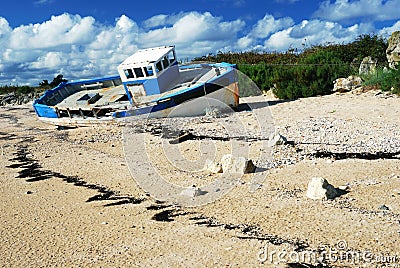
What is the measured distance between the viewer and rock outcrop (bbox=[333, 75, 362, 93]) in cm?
1430

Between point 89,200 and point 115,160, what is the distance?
99.9 inches

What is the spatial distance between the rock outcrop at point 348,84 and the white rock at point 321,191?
9877 mm

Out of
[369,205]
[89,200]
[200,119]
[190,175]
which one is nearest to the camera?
[369,205]

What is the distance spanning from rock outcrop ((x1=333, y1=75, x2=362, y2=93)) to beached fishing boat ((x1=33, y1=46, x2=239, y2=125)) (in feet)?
11.7

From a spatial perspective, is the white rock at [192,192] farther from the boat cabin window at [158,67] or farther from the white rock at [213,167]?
the boat cabin window at [158,67]

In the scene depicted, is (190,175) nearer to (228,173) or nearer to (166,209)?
(228,173)

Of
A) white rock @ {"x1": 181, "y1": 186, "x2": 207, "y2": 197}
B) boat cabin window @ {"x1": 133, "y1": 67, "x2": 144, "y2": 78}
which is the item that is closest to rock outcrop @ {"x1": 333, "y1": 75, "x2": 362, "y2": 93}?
boat cabin window @ {"x1": 133, "y1": 67, "x2": 144, "y2": 78}

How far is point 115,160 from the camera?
832 cm

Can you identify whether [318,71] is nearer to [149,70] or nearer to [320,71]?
[320,71]

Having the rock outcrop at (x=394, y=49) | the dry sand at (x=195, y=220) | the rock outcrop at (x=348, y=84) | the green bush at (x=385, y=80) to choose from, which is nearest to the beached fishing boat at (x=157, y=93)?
the rock outcrop at (x=348, y=84)

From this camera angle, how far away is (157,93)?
1396 centimetres

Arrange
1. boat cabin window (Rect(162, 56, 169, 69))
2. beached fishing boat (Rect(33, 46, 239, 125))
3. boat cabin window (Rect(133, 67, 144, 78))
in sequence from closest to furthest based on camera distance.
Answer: beached fishing boat (Rect(33, 46, 239, 125)) < boat cabin window (Rect(133, 67, 144, 78)) < boat cabin window (Rect(162, 56, 169, 69))

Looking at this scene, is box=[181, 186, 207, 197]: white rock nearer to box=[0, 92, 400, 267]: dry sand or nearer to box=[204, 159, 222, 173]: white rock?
box=[0, 92, 400, 267]: dry sand

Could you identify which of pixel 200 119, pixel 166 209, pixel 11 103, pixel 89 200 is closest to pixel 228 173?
pixel 166 209
